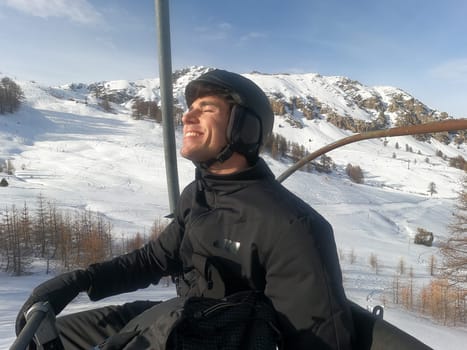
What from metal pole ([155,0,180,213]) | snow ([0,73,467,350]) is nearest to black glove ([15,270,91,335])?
metal pole ([155,0,180,213])

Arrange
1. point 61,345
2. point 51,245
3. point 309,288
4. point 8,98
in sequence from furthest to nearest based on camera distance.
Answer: point 8,98 < point 51,245 < point 61,345 < point 309,288

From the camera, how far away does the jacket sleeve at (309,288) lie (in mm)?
1181

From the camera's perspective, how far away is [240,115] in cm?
171

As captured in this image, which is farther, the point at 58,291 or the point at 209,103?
the point at 209,103

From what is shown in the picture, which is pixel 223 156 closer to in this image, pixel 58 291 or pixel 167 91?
pixel 167 91

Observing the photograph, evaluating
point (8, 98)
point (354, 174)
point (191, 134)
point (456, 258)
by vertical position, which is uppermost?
point (8, 98)

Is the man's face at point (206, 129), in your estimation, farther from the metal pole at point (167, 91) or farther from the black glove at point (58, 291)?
the black glove at point (58, 291)

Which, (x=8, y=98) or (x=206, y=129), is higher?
(x=8, y=98)

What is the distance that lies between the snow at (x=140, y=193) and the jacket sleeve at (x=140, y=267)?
2.08m

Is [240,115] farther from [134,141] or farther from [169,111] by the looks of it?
[134,141]

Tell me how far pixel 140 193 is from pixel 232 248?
120 ft

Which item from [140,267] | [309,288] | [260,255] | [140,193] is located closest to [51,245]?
[140,267]

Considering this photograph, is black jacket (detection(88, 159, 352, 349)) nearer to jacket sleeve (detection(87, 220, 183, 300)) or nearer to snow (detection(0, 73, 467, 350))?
jacket sleeve (detection(87, 220, 183, 300))

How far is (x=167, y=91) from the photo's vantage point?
1.85 metres
